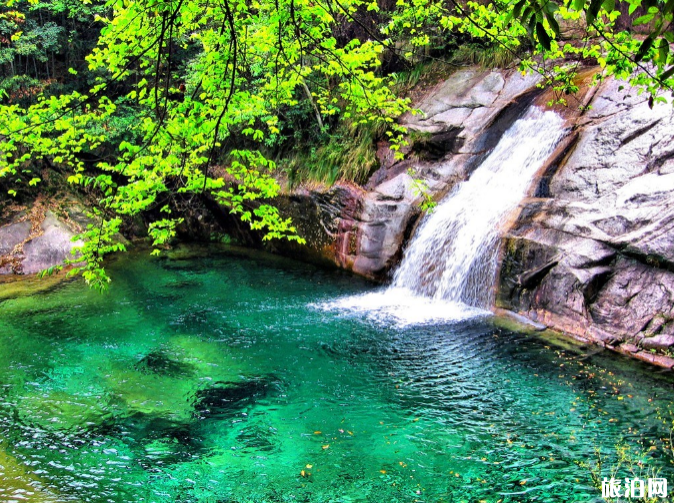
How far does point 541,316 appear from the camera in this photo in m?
8.48

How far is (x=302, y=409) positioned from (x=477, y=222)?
541cm

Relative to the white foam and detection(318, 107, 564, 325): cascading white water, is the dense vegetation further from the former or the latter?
the white foam

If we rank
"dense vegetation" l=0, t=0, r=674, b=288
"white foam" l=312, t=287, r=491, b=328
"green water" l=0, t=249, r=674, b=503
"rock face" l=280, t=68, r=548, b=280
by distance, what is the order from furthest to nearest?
"rock face" l=280, t=68, r=548, b=280
"white foam" l=312, t=287, r=491, b=328
"green water" l=0, t=249, r=674, b=503
"dense vegetation" l=0, t=0, r=674, b=288

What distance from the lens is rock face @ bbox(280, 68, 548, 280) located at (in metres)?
11.5

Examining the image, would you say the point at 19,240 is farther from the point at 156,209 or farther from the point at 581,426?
the point at 581,426

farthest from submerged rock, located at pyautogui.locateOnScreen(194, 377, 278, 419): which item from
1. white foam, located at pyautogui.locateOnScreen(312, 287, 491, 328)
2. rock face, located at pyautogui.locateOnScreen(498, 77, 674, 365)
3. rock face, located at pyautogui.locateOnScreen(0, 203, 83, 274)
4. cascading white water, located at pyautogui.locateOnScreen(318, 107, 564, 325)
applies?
rock face, located at pyautogui.locateOnScreen(0, 203, 83, 274)

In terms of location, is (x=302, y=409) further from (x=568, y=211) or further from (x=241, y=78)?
(x=568, y=211)

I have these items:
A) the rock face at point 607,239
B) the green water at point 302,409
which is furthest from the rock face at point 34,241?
the rock face at point 607,239

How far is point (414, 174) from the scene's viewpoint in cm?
1147

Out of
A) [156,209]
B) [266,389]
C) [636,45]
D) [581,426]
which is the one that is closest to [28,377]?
[266,389]

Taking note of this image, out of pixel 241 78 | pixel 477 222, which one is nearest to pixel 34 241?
pixel 241 78

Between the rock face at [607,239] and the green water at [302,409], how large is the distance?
0.69 m

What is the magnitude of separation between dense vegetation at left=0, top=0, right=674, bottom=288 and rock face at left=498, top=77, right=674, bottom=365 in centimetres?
102

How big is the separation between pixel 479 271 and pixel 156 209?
442 inches
